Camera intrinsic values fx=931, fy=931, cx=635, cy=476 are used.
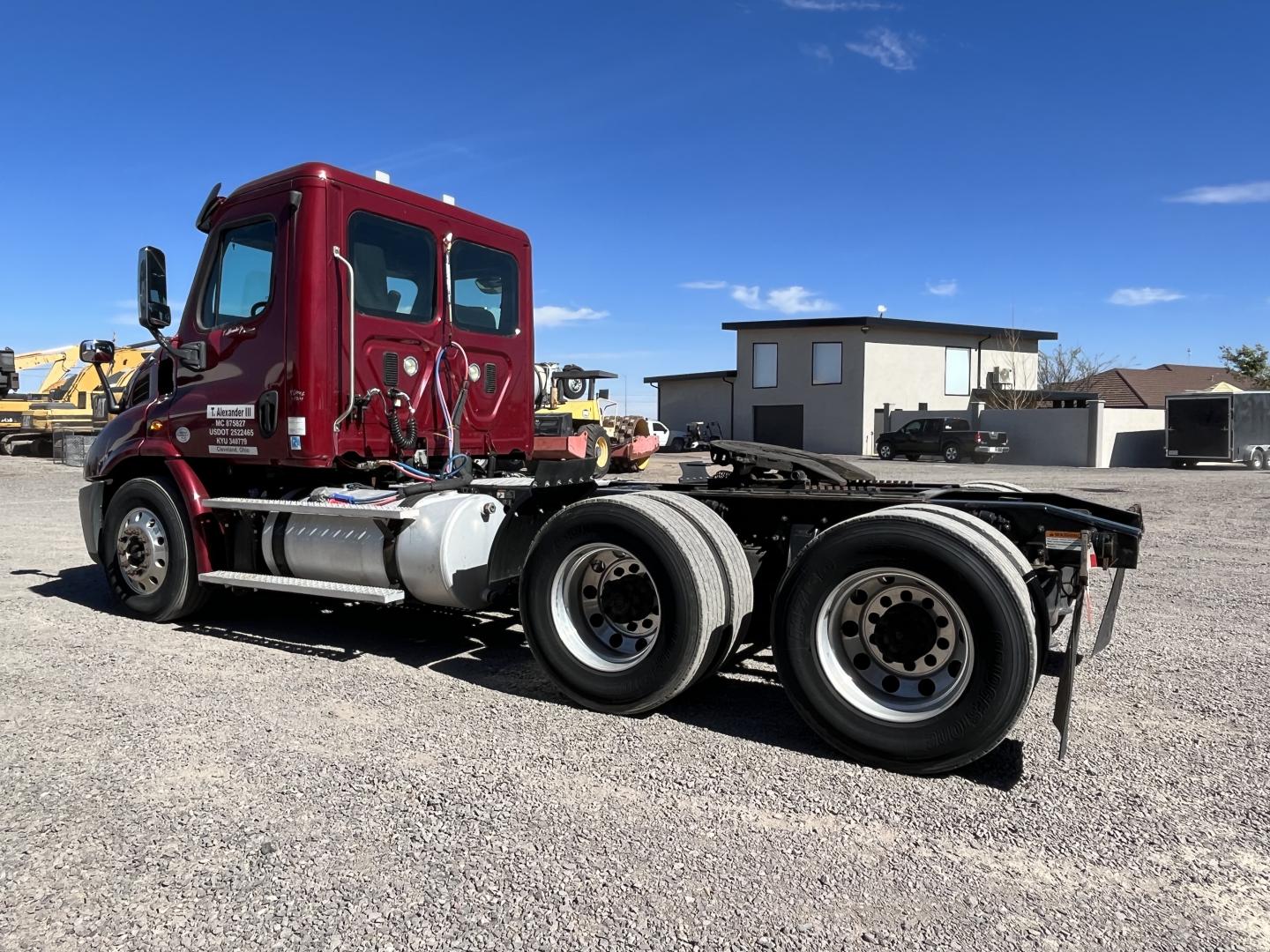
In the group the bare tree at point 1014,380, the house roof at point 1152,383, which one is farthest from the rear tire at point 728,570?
the house roof at point 1152,383

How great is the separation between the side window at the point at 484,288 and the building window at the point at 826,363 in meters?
34.6

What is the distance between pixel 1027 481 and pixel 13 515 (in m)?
20.8

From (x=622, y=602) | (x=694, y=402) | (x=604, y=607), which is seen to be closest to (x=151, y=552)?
(x=604, y=607)

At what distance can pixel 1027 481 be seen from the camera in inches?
893

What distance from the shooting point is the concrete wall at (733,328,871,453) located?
131 ft

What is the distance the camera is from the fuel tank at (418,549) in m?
5.33

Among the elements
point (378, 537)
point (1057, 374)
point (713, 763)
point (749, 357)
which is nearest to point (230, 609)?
point (378, 537)

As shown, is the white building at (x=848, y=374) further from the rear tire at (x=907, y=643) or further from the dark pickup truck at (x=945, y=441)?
the rear tire at (x=907, y=643)

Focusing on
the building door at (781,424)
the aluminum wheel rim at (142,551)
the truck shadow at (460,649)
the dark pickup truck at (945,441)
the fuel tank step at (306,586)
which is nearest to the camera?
the truck shadow at (460,649)

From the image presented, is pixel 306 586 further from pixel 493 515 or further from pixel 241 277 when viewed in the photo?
pixel 241 277

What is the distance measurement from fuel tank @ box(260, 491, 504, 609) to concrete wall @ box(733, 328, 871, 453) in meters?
35.1

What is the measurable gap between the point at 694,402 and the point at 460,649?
41126 mm

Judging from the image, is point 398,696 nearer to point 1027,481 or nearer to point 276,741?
point 276,741

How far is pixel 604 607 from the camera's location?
4727 millimetres
